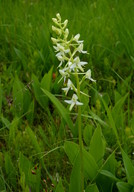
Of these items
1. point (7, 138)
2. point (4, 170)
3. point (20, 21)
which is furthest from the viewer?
point (20, 21)

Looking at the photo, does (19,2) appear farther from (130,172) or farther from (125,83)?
(130,172)

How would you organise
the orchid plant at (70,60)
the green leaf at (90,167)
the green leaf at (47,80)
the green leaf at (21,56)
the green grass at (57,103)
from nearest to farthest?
the orchid plant at (70,60) < the green leaf at (90,167) < the green grass at (57,103) < the green leaf at (47,80) < the green leaf at (21,56)

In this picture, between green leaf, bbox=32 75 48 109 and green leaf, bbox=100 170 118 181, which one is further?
green leaf, bbox=32 75 48 109

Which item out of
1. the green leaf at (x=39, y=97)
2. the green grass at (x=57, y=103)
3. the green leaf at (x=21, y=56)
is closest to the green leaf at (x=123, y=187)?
the green grass at (x=57, y=103)

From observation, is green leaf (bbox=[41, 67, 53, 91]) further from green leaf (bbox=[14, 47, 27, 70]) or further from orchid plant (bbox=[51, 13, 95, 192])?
orchid plant (bbox=[51, 13, 95, 192])

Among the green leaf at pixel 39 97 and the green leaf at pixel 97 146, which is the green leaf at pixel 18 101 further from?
the green leaf at pixel 97 146

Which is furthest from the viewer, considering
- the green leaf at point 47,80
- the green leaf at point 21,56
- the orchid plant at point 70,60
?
the green leaf at point 21,56

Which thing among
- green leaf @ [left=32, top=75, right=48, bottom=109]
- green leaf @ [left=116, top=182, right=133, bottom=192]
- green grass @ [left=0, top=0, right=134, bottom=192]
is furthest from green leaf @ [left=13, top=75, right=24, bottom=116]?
green leaf @ [left=116, top=182, right=133, bottom=192]

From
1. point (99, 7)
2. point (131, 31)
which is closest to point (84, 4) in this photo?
point (99, 7)
